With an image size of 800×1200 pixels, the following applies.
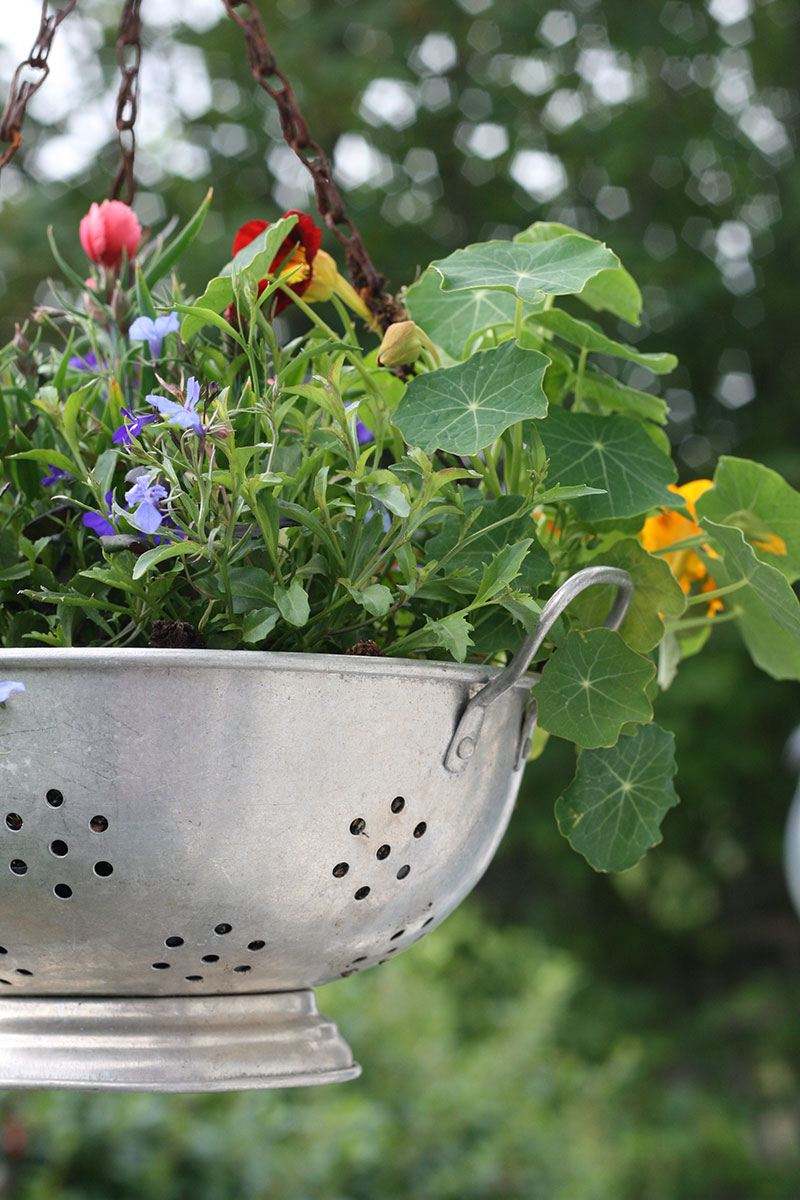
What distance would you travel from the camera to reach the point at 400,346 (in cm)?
50

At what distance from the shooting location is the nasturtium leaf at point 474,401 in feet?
1.48

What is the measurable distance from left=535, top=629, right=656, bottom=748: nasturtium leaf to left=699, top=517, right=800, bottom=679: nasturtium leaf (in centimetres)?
7

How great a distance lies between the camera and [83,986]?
44 centimetres

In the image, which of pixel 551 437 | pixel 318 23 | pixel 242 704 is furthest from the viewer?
pixel 318 23

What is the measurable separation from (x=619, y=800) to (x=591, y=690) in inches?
2.8

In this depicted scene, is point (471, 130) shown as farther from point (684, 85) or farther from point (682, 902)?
point (682, 902)

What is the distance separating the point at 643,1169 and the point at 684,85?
370cm

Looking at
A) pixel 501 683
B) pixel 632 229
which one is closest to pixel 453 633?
pixel 501 683

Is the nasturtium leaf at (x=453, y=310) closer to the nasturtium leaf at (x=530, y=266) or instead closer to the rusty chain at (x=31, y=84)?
the nasturtium leaf at (x=530, y=266)

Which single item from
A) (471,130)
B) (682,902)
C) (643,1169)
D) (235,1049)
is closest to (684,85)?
(471,130)

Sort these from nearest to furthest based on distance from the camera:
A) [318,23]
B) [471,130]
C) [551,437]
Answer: [551,437], [318,23], [471,130]

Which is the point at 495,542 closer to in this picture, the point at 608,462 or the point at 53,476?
the point at 608,462

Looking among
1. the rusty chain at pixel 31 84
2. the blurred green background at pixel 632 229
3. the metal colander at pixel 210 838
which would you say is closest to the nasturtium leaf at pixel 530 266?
the metal colander at pixel 210 838

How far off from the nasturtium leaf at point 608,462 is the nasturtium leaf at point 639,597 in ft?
0.08
